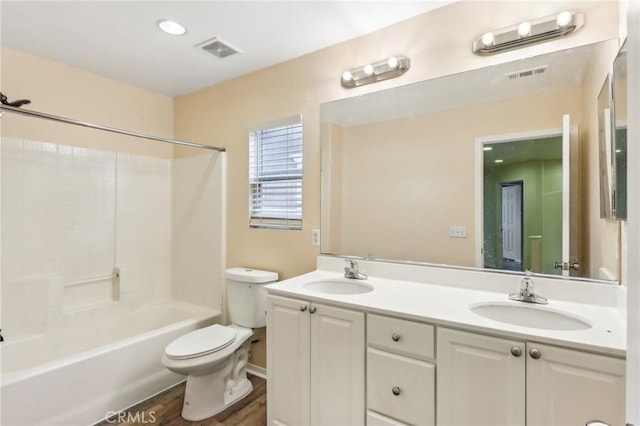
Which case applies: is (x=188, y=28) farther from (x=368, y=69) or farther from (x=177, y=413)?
(x=177, y=413)

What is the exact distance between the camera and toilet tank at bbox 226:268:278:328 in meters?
2.34

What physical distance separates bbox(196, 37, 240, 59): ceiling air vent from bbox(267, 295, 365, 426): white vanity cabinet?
1.70 meters

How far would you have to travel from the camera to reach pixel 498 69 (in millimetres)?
1628

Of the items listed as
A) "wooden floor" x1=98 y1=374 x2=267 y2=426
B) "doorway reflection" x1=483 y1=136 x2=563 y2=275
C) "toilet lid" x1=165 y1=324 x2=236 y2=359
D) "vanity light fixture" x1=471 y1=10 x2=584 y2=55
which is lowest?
"wooden floor" x1=98 y1=374 x2=267 y2=426

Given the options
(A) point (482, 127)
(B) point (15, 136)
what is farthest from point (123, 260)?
(A) point (482, 127)

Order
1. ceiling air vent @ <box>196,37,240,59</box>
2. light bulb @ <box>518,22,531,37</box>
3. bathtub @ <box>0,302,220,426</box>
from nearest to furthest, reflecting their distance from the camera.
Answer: light bulb @ <box>518,22,531,37</box> < bathtub @ <box>0,302,220,426</box> < ceiling air vent @ <box>196,37,240,59</box>

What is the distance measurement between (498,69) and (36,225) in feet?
10.4

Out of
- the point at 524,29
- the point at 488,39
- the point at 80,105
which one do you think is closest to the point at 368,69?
the point at 488,39

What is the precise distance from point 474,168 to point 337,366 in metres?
1.23

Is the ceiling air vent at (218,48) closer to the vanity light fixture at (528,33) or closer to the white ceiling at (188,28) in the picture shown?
the white ceiling at (188,28)

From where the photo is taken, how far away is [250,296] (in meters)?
2.36

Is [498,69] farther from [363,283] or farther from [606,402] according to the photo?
[606,402]

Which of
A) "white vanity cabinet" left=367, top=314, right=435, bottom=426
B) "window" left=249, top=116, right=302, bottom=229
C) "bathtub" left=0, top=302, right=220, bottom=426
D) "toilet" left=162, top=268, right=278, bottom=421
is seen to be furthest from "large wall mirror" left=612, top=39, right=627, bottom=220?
"bathtub" left=0, top=302, right=220, bottom=426

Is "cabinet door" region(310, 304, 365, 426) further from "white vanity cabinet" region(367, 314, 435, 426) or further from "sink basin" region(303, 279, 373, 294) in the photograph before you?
"sink basin" region(303, 279, 373, 294)
